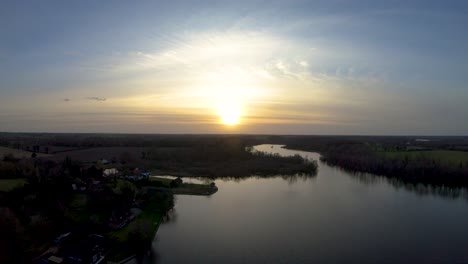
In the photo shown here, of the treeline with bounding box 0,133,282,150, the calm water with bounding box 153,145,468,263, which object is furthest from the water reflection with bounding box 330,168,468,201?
the treeline with bounding box 0,133,282,150

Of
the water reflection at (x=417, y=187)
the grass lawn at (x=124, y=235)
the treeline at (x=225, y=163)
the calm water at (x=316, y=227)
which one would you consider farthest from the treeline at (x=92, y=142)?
the water reflection at (x=417, y=187)

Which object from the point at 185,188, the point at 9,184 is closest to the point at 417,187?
the point at 185,188

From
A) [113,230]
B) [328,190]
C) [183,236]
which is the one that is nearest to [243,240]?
[183,236]

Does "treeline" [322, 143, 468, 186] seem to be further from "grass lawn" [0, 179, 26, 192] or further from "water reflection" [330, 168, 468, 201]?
"grass lawn" [0, 179, 26, 192]

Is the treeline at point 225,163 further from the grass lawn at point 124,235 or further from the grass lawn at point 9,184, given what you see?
the grass lawn at point 9,184

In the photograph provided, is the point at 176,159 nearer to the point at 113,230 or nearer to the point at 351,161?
the point at 351,161

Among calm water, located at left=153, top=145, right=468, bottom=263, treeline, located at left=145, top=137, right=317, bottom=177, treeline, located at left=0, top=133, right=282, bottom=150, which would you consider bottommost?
calm water, located at left=153, top=145, right=468, bottom=263

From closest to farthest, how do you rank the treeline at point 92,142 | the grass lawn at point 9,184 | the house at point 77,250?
the house at point 77,250 → the grass lawn at point 9,184 → the treeline at point 92,142

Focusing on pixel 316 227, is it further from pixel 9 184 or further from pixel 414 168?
pixel 414 168
